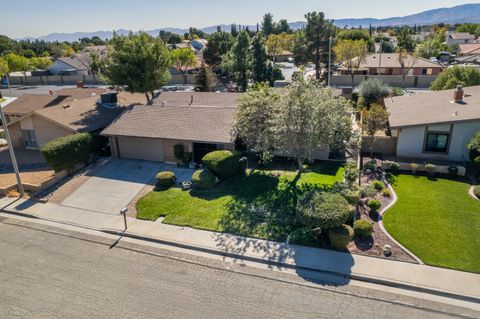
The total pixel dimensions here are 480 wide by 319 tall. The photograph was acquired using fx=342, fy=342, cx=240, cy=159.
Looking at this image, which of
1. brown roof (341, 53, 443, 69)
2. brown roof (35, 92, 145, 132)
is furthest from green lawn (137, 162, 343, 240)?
brown roof (341, 53, 443, 69)

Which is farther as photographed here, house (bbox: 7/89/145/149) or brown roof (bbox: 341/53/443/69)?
brown roof (bbox: 341/53/443/69)

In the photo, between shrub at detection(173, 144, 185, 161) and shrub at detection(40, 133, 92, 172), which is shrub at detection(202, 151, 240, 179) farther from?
shrub at detection(40, 133, 92, 172)

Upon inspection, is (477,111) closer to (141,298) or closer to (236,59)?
(141,298)

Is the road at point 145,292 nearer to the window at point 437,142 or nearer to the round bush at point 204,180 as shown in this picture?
the round bush at point 204,180

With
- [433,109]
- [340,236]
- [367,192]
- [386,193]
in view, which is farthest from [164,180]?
[433,109]

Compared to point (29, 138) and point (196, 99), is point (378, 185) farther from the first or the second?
point (29, 138)

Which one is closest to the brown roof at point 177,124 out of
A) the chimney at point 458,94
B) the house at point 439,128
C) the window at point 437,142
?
the house at point 439,128
